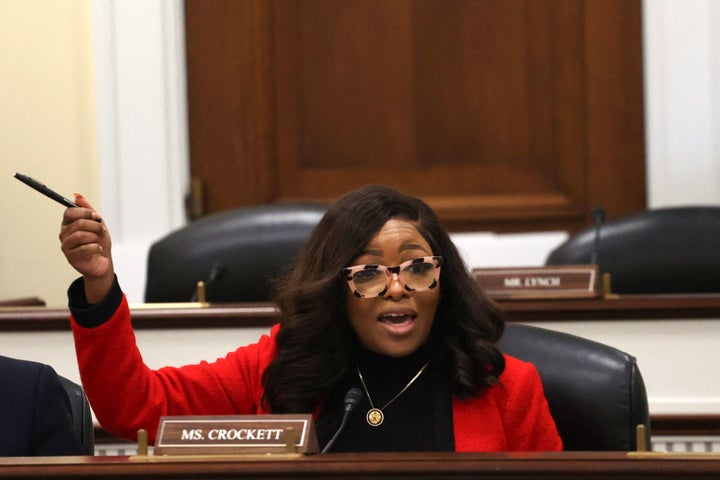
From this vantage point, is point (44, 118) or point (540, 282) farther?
Answer: point (44, 118)

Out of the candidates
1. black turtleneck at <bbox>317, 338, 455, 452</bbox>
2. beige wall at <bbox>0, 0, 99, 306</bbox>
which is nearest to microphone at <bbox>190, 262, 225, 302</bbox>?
black turtleneck at <bbox>317, 338, 455, 452</bbox>

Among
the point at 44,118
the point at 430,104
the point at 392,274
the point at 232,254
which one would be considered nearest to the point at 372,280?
the point at 392,274

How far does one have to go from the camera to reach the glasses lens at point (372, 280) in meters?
2.00

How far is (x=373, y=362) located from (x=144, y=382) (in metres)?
0.36

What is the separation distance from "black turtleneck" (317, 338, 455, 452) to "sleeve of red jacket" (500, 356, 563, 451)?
0.09 m

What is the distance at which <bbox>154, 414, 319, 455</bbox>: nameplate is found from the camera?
58.1 inches

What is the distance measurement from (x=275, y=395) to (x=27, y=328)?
898 millimetres

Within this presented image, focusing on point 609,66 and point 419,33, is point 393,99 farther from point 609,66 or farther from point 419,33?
point 609,66

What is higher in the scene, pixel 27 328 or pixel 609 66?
pixel 609 66

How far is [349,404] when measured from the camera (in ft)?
6.03

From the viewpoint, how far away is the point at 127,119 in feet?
14.2

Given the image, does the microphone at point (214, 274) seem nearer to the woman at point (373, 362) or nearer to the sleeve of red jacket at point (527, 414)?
the woman at point (373, 362)

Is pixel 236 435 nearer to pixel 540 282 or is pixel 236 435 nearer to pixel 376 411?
pixel 376 411

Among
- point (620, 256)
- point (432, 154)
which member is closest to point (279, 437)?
point (620, 256)
